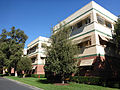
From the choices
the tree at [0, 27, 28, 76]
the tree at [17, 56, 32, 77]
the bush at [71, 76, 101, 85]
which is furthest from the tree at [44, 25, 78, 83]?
the tree at [0, 27, 28, 76]

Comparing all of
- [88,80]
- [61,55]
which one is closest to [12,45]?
[61,55]

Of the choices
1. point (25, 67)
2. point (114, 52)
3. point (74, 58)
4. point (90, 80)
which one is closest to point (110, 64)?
point (114, 52)

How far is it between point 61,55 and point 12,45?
887 inches

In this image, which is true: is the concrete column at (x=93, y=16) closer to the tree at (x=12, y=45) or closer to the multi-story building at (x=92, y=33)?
the multi-story building at (x=92, y=33)

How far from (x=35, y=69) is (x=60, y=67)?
66.9 ft

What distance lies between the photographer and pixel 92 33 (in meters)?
16.4

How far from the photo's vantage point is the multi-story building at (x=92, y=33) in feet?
50.9

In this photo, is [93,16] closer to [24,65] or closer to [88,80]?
[88,80]

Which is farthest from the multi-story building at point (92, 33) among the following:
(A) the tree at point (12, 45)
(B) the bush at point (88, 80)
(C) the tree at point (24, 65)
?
(A) the tree at point (12, 45)

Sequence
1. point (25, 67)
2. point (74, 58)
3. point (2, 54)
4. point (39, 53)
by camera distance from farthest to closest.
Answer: point (39, 53) → point (2, 54) → point (25, 67) → point (74, 58)

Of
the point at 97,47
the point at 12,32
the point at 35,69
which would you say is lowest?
the point at 35,69

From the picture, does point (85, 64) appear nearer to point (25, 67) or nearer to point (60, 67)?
point (60, 67)

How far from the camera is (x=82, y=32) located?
18531mm

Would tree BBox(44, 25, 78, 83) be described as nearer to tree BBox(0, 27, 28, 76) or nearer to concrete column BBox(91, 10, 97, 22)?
concrete column BBox(91, 10, 97, 22)
